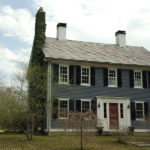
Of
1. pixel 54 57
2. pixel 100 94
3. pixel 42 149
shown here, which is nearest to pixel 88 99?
pixel 100 94

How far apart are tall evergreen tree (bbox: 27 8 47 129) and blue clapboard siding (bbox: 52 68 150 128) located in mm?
1674

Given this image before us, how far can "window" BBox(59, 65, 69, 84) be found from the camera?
23.3 metres

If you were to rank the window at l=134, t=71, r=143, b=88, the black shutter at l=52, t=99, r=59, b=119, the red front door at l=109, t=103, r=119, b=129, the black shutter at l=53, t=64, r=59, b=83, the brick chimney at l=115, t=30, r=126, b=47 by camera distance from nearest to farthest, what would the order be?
1. the black shutter at l=52, t=99, r=59, b=119
2. the black shutter at l=53, t=64, r=59, b=83
3. the red front door at l=109, t=103, r=119, b=129
4. the window at l=134, t=71, r=143, b=88
5. the brick chimney at l=115, t=30, r=126, b=47

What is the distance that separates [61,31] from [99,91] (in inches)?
282

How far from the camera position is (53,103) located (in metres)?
22.4

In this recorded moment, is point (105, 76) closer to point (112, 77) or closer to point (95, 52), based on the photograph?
point (112, 77)

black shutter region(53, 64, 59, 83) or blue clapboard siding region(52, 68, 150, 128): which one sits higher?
black shutter region(53, 64, 59, 83)

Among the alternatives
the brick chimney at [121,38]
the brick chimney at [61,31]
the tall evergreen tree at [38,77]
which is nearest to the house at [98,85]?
the brick chimney at [61,31]

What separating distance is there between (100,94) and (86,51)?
4.31m

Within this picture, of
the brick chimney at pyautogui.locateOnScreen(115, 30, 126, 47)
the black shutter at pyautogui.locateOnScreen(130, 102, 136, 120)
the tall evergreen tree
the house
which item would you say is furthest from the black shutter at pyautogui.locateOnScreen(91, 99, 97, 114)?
the brick chimney at pyautogui.locateOnScreen(115, 30, 126, 47)

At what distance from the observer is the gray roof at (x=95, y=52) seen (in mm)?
23969

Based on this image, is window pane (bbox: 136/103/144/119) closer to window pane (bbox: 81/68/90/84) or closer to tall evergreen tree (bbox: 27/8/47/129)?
window pane (bbox: 81/68/90/84)

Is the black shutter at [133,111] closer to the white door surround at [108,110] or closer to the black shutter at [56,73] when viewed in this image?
the white door surround at [108,110]

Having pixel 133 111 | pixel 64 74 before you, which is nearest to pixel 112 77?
pixel 133 111
